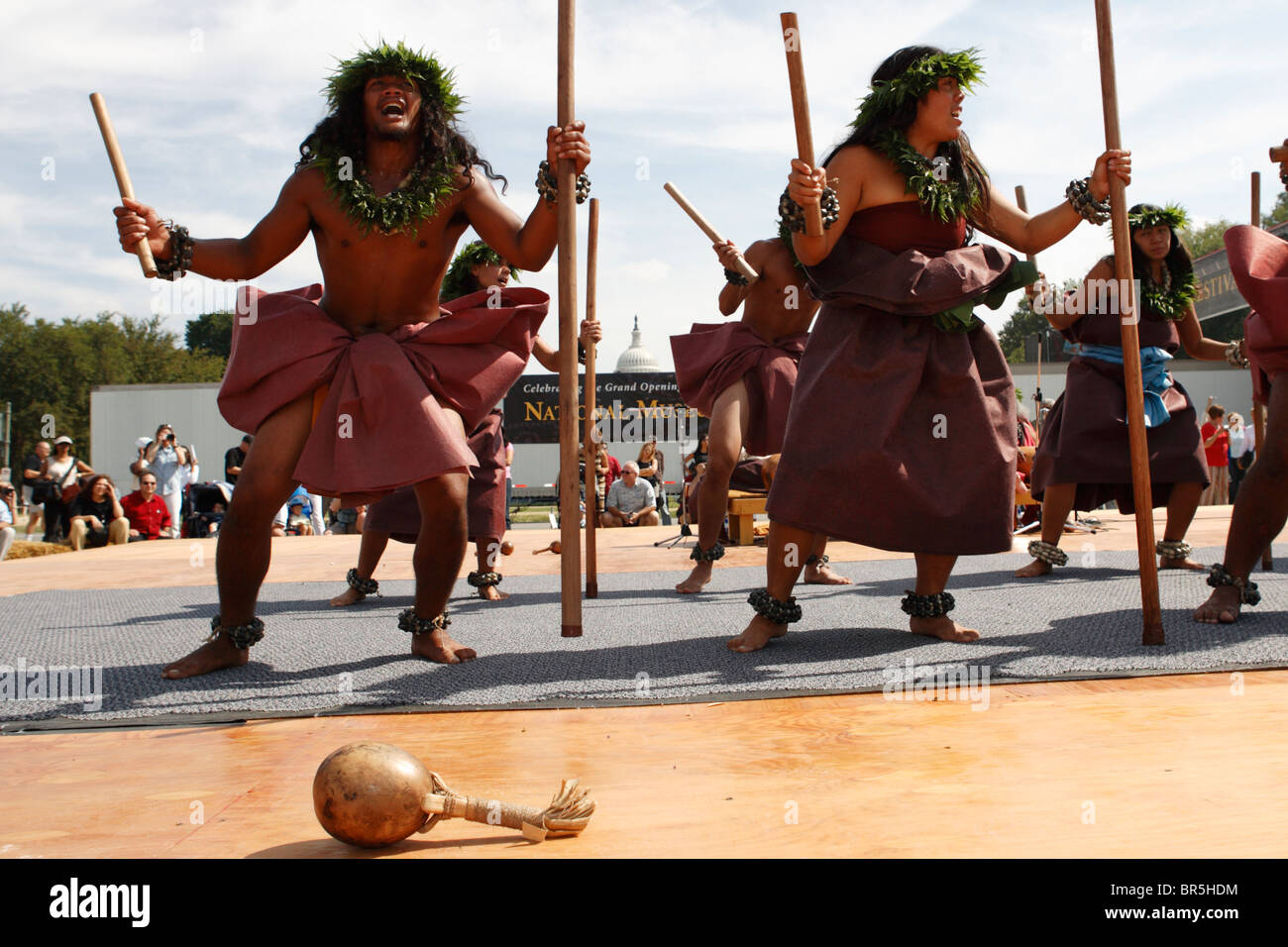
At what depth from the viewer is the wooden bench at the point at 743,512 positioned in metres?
8.99

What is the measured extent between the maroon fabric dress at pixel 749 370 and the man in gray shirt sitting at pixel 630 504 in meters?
6.48

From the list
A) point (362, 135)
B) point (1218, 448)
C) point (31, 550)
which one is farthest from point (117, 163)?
point (1218, 448)

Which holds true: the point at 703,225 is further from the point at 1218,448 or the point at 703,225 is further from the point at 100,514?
the point at 1218,448

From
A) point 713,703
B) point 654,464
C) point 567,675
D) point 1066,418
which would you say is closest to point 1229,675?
point 713,703

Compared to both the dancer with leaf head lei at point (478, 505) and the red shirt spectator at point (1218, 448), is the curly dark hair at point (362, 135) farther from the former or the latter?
the red shirt spectator at point (1218, 448)

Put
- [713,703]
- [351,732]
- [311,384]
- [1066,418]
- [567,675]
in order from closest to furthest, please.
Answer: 1. [351,732]
2. [713,703]
3. [567,675]
4. [311,384]
5. [1066,418]

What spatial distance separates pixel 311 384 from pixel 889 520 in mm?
1687

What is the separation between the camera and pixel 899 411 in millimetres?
3289

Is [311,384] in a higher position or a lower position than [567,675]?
higher

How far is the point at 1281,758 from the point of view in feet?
6.40

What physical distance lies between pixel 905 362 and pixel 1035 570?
274 cm

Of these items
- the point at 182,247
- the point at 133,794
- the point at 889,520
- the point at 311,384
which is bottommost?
the point at 133,794

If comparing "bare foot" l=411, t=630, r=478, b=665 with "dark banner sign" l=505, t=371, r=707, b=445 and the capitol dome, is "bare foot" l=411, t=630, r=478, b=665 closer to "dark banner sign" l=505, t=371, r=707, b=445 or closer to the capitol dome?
"dark banner sign" l=505, t=371, r=707, b=445

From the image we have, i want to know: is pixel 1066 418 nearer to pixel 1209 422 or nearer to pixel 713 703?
pixel 713 703
